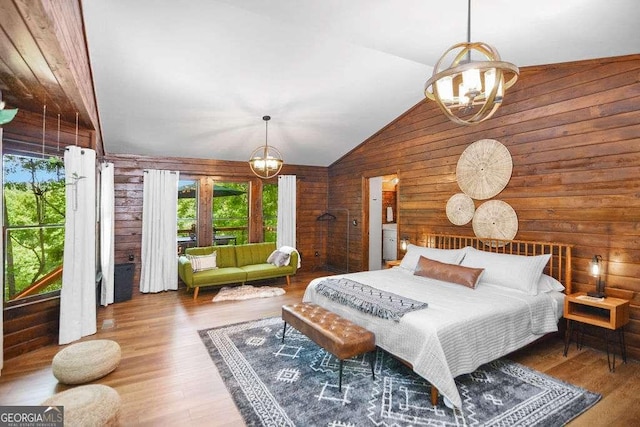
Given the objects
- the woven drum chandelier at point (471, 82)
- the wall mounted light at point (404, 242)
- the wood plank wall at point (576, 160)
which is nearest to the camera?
the woven drum chandelier at point (471, 82)

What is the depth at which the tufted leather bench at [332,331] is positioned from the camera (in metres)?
2.50

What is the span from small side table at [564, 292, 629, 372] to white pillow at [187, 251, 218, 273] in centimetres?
498

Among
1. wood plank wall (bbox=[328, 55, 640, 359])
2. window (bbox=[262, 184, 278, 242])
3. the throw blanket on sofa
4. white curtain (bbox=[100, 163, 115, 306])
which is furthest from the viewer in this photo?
window (bbox=[262, 184, 278, 242])

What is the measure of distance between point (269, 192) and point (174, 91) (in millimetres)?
3312

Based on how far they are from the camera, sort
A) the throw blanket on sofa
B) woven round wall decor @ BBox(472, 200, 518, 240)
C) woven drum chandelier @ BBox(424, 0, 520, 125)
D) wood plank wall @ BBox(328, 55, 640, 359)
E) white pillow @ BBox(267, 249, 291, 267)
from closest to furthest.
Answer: woven drum chandelier @ BBox(424, 0, 520, 125)
the throw blanket on sofa
wood plank wall @ BBox(328, 55, 640, 359)
woven round wall decor @ BBox(472, 200, 518, 240)
white pillow @ BBox(267, 249, 291, 267)

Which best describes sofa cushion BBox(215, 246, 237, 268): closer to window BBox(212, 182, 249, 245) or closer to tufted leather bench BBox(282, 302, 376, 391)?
window BBox(212, 182, 249, 245)

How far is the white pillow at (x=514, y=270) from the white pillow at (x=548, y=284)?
143 mm

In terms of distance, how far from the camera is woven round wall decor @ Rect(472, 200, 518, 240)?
3.98 meters

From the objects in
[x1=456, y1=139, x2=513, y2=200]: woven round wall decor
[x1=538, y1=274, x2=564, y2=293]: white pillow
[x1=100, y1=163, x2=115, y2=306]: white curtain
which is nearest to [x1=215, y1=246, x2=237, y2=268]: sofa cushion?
[x1=100, y1=163, x2=115, y2=306]: white curtain

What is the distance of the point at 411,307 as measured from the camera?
2721mm

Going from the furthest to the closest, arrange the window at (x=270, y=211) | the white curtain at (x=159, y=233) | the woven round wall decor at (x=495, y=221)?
the window at (x=270, y=211) < the white curtain at (x=159, y=233) < the woven round wall decor at (x=495, y=221)

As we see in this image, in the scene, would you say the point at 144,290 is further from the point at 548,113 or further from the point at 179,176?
the point at 548,113

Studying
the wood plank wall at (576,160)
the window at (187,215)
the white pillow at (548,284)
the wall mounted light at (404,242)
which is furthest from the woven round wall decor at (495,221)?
the window at (187,215)

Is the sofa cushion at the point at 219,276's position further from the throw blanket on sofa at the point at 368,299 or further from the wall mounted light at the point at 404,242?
the wall mounted light at the point at 404,242
